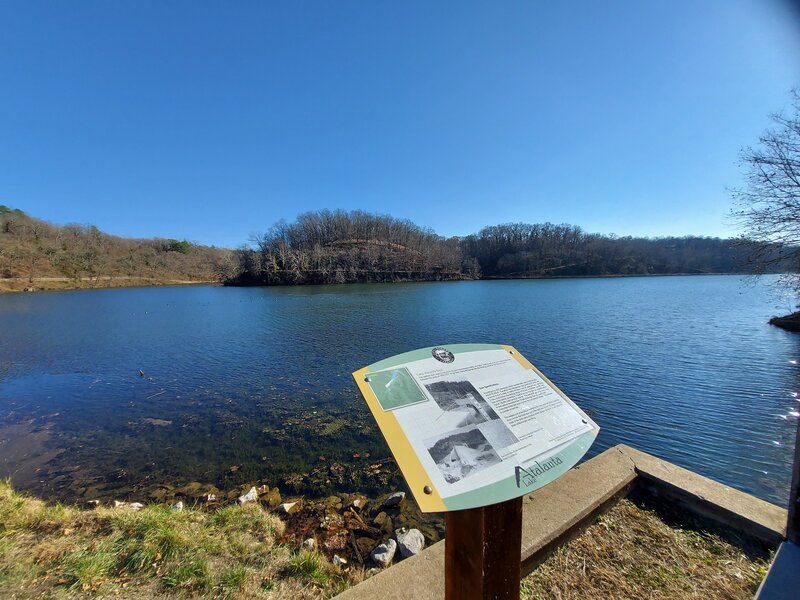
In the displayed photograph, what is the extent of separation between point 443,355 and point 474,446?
2.42 feet

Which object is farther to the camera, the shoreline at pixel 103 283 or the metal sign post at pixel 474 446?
the shoreline at pixel 103 283

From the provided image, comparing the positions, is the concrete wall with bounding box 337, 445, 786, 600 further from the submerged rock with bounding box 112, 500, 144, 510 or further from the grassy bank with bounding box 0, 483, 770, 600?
the submerged rock with bounding box 112, 500, 144, 510

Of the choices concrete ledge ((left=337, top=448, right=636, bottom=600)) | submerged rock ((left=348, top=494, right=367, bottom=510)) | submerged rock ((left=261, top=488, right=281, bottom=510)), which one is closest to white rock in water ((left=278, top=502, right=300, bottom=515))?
submerged rock ((left=261, top=488, right=281, bottom=510))

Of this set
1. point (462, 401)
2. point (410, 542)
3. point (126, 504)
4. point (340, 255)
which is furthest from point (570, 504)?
point (340, 255)

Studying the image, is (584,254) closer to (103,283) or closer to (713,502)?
(713,502)

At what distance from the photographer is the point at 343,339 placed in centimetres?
1844

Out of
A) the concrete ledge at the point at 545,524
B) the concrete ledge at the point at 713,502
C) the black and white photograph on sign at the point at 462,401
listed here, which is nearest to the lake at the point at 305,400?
the concrete ledge at the point at 545,524

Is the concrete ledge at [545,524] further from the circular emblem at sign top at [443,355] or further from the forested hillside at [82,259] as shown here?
the forested hillside at [82,259]

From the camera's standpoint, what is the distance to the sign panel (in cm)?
154

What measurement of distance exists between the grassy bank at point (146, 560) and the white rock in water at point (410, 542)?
2.25ft

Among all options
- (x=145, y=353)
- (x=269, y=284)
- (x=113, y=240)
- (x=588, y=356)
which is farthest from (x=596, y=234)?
(x=113, y=240)

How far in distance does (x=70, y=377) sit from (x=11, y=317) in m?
26.7

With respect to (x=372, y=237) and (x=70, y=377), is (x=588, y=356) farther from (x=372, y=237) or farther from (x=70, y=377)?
(x=372, y=237)

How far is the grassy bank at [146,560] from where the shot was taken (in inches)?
113
